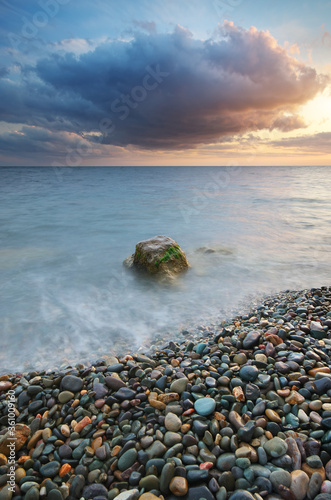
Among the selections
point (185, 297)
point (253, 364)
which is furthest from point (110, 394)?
point (185, 297)

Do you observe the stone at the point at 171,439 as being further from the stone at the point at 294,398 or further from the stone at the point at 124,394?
the stone at the point at 294,398

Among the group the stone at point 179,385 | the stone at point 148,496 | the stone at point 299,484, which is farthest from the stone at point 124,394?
the stone at point 299,484

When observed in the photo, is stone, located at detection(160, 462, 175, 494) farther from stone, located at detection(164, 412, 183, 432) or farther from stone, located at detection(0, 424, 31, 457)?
stone, located at detection(0, 424, 31, 457)

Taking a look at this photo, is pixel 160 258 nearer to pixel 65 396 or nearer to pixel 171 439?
pixel 65 396

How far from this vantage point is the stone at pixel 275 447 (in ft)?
5.98

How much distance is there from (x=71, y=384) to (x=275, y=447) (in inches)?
70.8

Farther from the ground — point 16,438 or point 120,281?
point 16,438

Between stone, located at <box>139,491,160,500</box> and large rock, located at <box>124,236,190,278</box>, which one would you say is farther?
large rock, located at <box>124,236,190,278</box>

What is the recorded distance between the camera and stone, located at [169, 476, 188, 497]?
1.70 meters

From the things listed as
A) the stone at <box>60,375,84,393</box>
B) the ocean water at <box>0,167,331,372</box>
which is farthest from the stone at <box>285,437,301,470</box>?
the ocean water at <box>0,167,331,372</box>

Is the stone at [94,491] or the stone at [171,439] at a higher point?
the stone at [171,439]

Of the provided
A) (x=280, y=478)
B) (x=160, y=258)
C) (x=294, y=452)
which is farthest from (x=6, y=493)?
(x=160, y=258)

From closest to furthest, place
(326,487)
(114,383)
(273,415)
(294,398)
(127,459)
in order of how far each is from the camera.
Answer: (326,487), (127,459), (273,415), (294,398), (114,383)

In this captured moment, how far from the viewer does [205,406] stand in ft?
7.28
